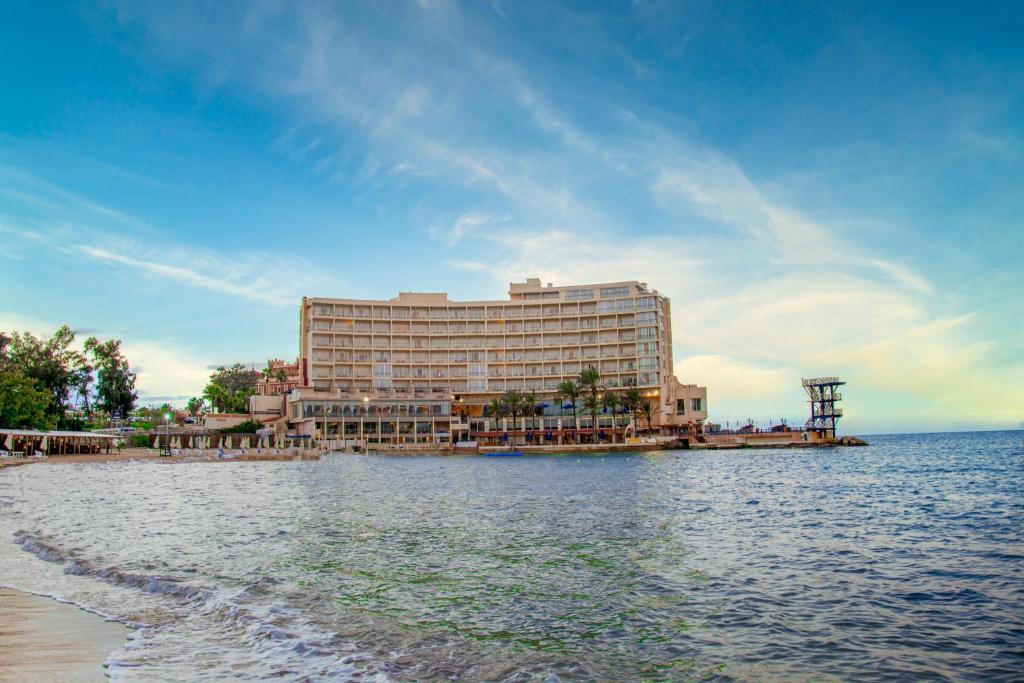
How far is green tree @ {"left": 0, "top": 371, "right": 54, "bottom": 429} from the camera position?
217ft

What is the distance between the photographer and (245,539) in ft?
61.9

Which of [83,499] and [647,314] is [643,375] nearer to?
[647,314]

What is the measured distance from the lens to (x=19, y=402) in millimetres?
68688

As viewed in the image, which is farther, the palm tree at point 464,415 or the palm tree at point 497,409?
the palm tree at point 464,415

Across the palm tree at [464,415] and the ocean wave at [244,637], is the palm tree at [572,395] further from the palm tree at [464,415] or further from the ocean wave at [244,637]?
the ocean wave at [244,637]

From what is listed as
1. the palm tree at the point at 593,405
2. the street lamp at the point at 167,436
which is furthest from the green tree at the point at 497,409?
the street lamp at the point at 167,436

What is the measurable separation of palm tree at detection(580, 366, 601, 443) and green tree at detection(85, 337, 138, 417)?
247ft

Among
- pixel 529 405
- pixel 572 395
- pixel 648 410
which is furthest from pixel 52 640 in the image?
pixel 648 410

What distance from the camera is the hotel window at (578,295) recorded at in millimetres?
138875

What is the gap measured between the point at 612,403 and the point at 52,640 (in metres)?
114

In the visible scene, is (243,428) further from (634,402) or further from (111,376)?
(634,402)

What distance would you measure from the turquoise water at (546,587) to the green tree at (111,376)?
87330 mm

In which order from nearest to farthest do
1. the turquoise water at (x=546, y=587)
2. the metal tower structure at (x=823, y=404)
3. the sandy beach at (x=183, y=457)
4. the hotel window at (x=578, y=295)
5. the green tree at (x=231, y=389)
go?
the turquoise water at (x=546, y=587)
the sandy beach at (x=183, y=457)
the metal tower structure at (x=823, y=404)
the hotel window at (x=578, y=295)
the green tree at (x=231, y=389)

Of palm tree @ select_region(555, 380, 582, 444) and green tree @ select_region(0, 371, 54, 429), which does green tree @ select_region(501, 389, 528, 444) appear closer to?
palm tree @ select_region(555, 380, 582, 444)
